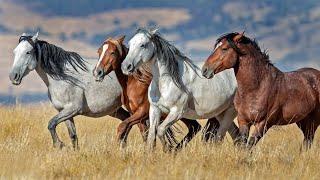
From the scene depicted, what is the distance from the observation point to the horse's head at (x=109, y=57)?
939cm

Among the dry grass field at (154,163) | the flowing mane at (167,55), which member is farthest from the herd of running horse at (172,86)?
the dry grass field at (154,163)

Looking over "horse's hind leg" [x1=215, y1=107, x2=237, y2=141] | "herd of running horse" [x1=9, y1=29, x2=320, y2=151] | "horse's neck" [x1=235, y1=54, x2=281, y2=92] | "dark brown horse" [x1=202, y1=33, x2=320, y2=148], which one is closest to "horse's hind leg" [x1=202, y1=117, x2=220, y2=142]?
"herd of running horse" [x1=9, y1=29, x2=320, y2=151]

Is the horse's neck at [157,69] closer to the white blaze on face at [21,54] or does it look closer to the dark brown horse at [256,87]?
the dark brown horse at [256,87]

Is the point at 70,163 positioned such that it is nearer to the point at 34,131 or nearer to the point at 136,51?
the point at 136,51

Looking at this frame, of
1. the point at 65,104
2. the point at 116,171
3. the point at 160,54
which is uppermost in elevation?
the point at 160,54

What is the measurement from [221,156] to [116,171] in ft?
4.62

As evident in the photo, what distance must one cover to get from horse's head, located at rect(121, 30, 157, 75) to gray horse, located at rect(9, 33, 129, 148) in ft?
5.41

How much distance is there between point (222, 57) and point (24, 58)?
333 centimetres

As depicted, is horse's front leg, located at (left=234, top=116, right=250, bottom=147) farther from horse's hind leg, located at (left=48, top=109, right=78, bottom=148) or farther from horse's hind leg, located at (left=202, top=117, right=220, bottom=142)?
horse's hind leg, located at (left=48, top=109, right=78, bottom=148)

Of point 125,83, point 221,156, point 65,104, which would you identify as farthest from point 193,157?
point 65,104

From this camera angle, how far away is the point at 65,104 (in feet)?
33.1

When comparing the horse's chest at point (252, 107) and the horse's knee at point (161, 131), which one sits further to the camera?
the horse's knee at point (161, 131)

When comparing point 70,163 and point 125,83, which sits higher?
point 125,83

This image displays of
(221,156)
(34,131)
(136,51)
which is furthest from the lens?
(34,131)
